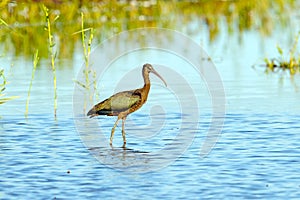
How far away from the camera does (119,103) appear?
1045 centimetres

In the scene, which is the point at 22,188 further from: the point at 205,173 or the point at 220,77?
the point at 220,77

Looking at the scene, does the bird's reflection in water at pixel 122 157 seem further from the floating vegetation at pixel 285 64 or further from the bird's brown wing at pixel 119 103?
the floating vegetation at pixel 285 64

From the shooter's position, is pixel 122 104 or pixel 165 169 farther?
pixel 122 104

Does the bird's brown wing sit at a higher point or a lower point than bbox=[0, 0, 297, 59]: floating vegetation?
lower

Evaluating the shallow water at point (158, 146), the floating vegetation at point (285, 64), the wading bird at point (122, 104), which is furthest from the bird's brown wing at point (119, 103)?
the floating vegetation at point (285, 64)

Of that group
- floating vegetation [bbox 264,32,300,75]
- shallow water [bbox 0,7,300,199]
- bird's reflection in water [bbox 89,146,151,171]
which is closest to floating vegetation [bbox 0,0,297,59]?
floating vegetation [bbox 264,32,300,75]

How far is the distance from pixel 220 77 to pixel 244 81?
56cm

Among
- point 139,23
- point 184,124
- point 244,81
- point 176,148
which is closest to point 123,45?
point 139,23

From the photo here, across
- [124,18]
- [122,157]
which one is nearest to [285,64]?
[122,157]

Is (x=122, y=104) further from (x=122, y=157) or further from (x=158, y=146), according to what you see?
(x=122, y=157)

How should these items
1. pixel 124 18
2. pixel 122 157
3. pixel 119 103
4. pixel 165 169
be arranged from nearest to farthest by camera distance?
pixel 165 169, pixel 122 157, pixel 119 103, pixel 124 18

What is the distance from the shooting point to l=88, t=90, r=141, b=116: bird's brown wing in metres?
10.5

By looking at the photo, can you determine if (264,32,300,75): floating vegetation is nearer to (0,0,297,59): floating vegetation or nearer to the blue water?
(0,0,297,59): floating vegetation

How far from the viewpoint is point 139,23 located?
74.0ft
